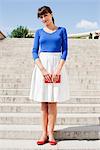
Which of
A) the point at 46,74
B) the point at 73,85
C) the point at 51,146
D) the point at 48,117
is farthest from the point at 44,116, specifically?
the point at 73,85

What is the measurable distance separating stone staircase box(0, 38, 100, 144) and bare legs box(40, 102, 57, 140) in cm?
24

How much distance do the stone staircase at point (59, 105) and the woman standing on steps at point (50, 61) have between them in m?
0.51

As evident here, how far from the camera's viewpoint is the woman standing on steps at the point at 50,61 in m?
3.60

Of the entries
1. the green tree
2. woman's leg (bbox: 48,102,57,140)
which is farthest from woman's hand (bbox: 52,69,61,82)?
the green tree

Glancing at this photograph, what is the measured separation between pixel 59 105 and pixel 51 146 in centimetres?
123

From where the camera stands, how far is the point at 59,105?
15.9 feet

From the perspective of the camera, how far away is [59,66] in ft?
11.7

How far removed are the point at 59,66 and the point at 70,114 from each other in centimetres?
123

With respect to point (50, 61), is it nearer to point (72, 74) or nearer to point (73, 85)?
point (73, 85)

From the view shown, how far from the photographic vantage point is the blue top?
11.9ft

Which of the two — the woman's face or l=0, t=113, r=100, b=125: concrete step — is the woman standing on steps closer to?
the woman's face

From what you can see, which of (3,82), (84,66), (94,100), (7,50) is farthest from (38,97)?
(7,50)

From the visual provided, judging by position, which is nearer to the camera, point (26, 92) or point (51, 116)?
point (51, 116)

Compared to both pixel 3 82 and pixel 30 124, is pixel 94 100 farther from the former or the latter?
pixel 3 82
